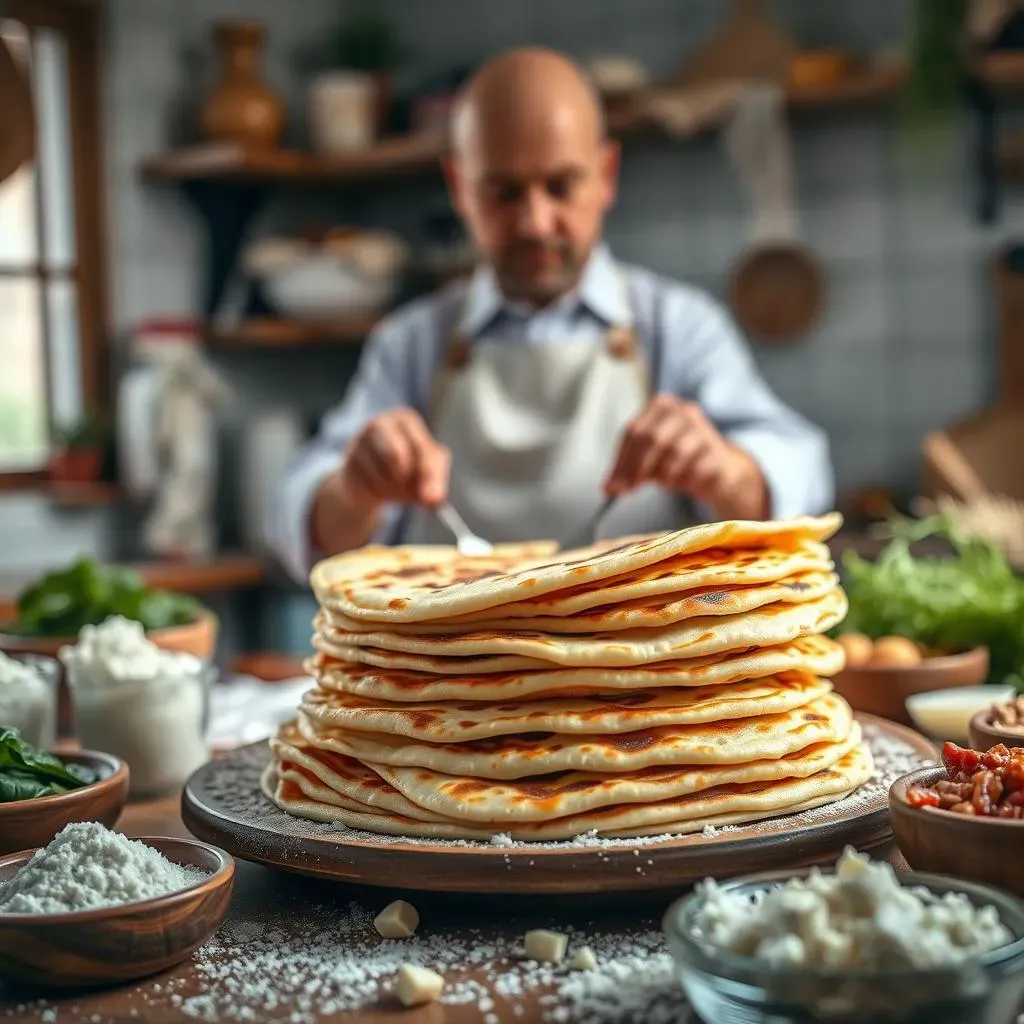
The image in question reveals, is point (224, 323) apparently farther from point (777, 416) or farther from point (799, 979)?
point (799, 979)

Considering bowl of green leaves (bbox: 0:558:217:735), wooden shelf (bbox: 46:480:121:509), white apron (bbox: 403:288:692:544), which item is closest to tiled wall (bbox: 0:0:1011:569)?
wooden shelf (bbox: 46:480:121:509)

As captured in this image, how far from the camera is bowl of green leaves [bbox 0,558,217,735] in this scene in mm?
1721

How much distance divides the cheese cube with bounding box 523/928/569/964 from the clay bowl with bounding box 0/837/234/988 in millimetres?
211

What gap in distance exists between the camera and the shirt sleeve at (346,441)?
8.33 ft

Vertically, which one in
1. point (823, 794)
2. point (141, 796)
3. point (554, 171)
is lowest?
point (141, 796)

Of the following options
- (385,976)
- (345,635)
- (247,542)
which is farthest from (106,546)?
(385,976)

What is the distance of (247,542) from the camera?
4.51 m

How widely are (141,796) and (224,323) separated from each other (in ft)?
10.8

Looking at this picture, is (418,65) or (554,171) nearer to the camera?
(554,171)

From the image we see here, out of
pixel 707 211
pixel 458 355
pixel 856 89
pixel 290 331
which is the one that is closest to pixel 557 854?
pixel 458 355

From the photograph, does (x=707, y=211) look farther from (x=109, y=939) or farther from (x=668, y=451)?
(x=109, y=939)

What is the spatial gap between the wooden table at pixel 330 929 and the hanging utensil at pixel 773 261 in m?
3.14

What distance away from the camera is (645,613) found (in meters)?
1.11

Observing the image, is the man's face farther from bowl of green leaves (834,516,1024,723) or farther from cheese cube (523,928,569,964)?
cheese cube (523,928,569,964)
